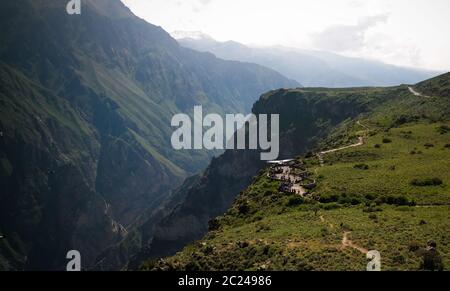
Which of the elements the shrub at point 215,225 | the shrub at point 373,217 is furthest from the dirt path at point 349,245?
the shrub at point 215,225

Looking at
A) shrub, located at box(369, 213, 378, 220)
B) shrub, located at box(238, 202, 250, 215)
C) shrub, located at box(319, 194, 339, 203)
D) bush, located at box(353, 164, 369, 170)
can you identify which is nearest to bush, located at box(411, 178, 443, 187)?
bush, located at box(353, 164, 369, 170)

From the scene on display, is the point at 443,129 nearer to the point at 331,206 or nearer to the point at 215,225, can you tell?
the point at 331,206

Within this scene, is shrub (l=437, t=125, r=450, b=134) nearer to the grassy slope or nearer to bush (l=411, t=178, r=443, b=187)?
the grassy slope

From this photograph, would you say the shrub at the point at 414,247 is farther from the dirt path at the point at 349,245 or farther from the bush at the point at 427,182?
the bush at the point at 427,182

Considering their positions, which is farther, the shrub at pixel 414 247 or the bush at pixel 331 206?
the bush at pixel 331 206
